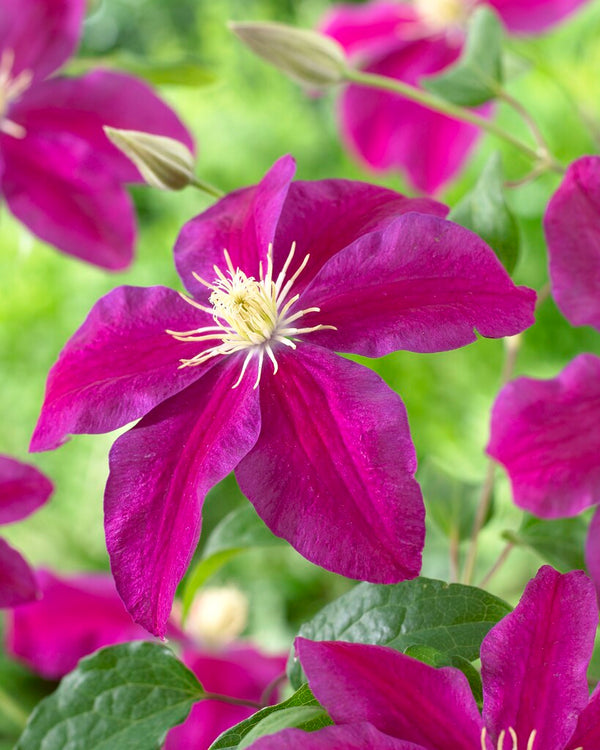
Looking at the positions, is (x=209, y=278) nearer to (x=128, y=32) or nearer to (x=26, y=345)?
(x=26, y=345)

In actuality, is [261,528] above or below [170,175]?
below

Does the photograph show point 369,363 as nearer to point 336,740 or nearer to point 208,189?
point 208,189

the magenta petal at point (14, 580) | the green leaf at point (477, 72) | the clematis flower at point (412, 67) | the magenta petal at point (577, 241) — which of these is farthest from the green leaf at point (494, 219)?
the clematis flower at point (412, 67)

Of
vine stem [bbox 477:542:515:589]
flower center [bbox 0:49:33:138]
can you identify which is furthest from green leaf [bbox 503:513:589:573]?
flower center [bbox 0:49:33:138]

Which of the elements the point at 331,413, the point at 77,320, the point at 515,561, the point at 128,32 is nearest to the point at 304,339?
the point at 331,413

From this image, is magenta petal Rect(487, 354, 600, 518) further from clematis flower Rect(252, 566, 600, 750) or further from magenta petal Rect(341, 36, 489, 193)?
magenta petal Rect(341, 36, 489, 193)

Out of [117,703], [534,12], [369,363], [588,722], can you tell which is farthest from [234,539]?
[369,363]
